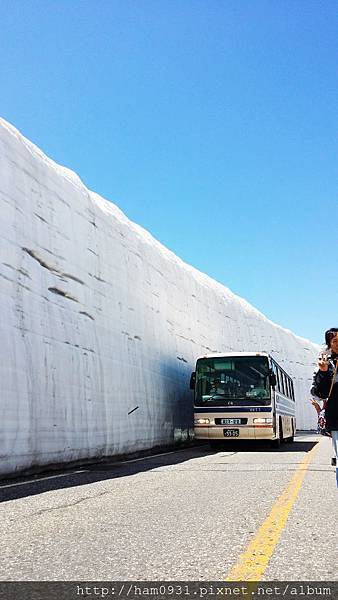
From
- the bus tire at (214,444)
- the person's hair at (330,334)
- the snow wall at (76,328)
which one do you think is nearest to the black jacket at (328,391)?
the person's hair at (330,334)

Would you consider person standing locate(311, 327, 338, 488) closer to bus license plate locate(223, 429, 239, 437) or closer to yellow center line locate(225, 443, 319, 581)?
yellow center line locate(225, 443, 319, 581)

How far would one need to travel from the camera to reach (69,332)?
515 inches

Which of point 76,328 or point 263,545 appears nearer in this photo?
point 263,545

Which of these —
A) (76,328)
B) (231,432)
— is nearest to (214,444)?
(231,432)

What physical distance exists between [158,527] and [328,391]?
5.99 ft

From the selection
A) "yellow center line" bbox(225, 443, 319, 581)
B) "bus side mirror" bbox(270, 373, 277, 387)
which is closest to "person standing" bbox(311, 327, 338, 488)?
"yellow center line" bbox(225, 443, 319, 581)

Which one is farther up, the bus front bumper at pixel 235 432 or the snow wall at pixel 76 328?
the snow wall at pixel 76 328

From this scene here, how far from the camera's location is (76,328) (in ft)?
44.2

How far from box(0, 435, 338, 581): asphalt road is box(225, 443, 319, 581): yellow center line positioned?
44 millimetres

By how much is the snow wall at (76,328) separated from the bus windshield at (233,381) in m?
1.95

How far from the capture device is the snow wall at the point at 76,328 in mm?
10797

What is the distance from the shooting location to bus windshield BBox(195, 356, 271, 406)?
652 inches

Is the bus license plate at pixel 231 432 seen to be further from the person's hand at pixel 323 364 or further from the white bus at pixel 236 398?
the person's hand at pixel 323 364

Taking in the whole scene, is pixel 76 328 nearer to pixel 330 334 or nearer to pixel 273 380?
pixel 273 380
